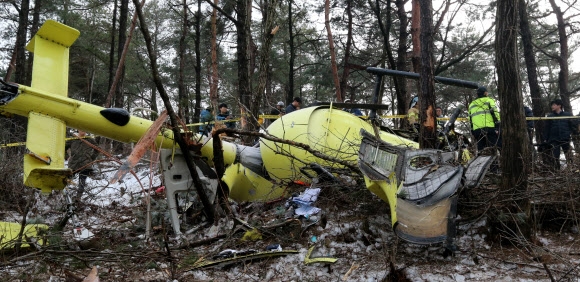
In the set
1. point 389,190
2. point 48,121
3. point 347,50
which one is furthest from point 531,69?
point 48,121

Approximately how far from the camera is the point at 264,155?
632 centimetres

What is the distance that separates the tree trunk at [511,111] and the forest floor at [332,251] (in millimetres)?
270

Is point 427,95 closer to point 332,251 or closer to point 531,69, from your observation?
point 332,251

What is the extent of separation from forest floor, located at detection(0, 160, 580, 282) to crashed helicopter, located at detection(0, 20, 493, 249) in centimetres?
38

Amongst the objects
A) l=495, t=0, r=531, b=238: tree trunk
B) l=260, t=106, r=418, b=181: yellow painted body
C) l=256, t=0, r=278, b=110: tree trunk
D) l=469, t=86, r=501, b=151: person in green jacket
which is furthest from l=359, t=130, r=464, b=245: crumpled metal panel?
l=256, t=0, r=278, b=110: tree trunk

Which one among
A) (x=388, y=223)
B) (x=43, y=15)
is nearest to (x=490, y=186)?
(x=388, y=223)

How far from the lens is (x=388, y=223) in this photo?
4.47 metres

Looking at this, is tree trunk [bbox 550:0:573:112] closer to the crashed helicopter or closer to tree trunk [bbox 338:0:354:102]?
tree trunk [bbox 338:0:354:102]

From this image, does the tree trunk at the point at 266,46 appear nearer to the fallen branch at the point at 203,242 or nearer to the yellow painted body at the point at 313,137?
the yellow painted body at the point at 313,137

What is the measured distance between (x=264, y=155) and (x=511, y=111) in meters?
3.40

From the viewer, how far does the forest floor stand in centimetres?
346

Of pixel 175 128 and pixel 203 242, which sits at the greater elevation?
pixel 175 128

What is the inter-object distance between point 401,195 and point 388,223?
3.70 ft

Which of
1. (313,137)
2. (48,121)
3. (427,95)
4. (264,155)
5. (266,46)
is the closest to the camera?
(48,121)
